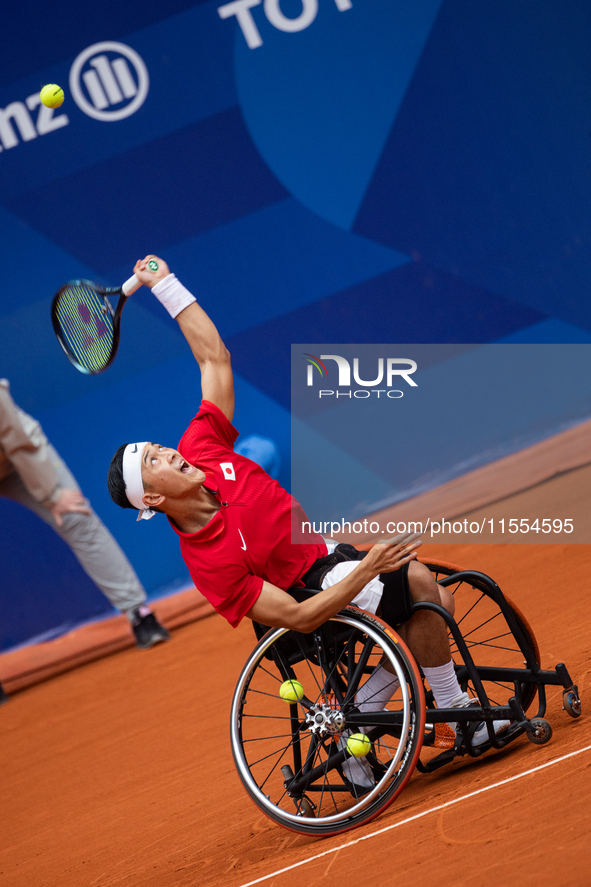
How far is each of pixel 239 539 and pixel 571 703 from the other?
1146 millimetres

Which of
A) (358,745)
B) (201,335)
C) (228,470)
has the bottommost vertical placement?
(358,745)

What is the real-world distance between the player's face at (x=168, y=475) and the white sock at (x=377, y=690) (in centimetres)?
83

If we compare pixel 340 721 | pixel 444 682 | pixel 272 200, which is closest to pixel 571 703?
pixel 444 682

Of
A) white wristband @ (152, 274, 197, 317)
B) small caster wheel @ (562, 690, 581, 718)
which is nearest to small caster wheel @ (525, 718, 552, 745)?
small caster wheel @ (562, 690, 581, 718)

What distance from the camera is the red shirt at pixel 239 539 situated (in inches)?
107

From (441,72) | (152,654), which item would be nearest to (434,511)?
(152,654)

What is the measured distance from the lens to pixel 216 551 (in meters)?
2.77

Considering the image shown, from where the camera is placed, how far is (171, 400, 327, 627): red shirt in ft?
8.90

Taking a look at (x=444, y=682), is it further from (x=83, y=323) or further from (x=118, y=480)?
(x=83, y=323)

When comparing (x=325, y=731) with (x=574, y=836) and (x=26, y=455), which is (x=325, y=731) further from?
(x=26, y=455)

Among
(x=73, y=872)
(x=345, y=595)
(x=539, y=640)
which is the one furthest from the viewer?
(x=539, y=640)

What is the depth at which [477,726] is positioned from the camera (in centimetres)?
282

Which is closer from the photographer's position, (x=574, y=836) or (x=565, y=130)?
(x=574, y=836)

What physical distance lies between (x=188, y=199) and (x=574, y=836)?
563 cm
